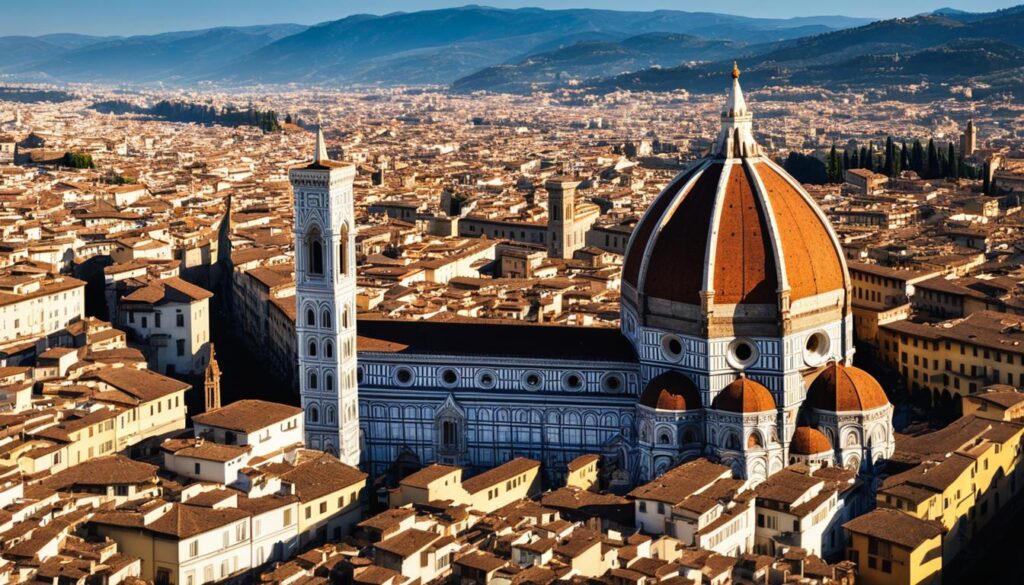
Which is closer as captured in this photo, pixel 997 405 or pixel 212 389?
pixel 997 405

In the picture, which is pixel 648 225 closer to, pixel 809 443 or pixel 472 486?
pixel 809 443

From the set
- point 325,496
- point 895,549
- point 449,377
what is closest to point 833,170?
point 449,377

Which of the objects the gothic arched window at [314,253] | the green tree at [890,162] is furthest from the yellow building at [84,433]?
the green tree at [890,162]

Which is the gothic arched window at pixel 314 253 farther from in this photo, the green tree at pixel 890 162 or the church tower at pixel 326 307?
the green tree at pixel 890 162

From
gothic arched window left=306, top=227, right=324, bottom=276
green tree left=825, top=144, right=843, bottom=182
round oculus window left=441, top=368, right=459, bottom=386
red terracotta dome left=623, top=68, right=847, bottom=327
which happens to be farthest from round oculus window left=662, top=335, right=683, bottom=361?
green tree left=825, top=144, right=843, bottom=182

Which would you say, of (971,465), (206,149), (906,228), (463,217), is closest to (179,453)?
(971,465)

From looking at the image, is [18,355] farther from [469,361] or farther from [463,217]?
[463,217]
